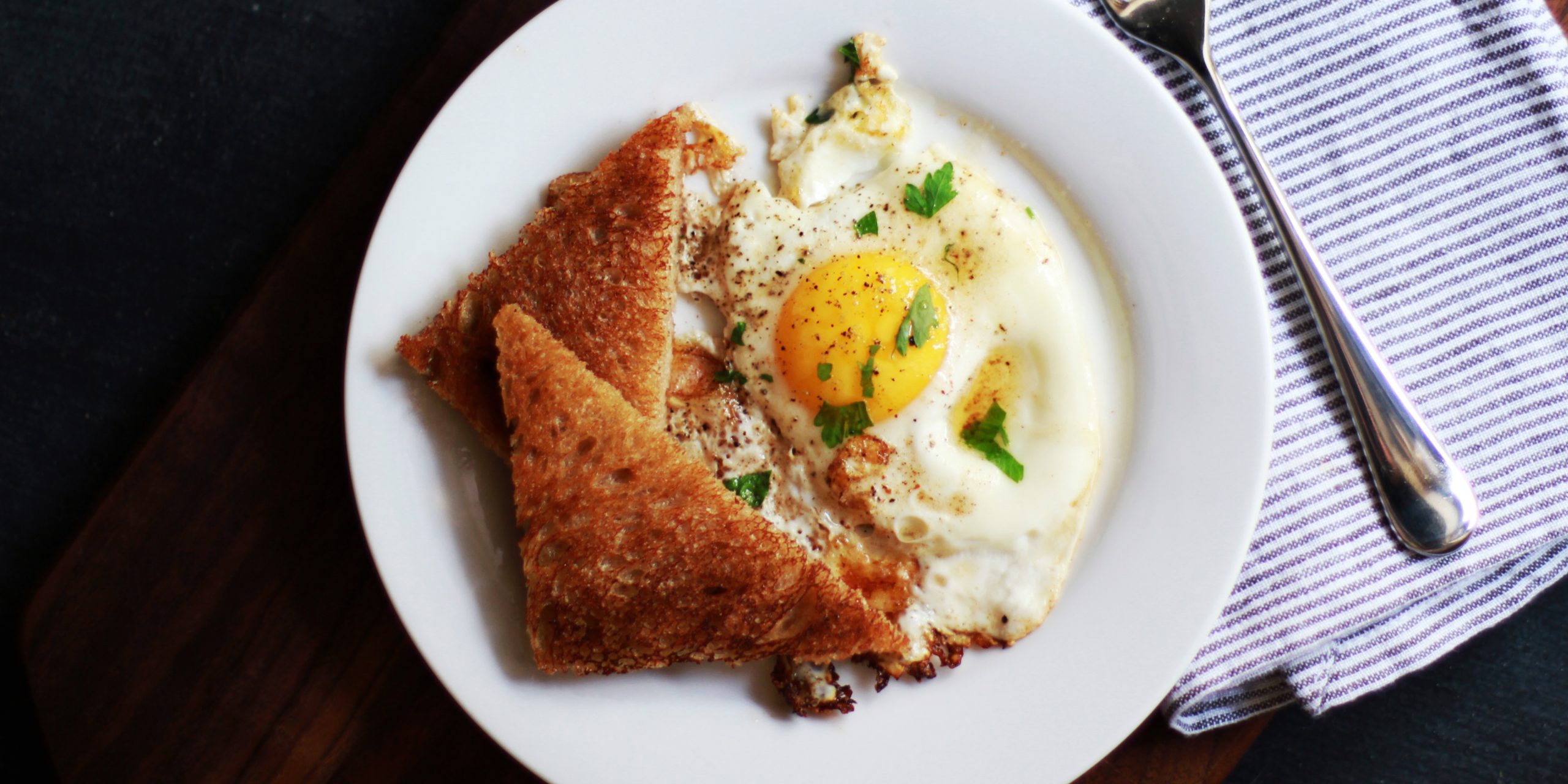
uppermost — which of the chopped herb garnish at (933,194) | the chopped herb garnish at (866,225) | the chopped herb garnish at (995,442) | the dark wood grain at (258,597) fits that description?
the chopped herb garnish at (933,194)

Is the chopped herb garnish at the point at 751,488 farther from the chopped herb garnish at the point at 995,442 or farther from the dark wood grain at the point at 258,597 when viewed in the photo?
the dark wood grain at the point at 258,597

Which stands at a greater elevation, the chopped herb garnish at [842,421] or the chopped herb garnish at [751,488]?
the chopped herb garnish at [842,421]

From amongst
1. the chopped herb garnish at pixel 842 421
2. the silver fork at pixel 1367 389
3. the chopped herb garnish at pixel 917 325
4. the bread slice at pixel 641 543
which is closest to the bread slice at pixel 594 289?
the bread slice at pixel 641 543

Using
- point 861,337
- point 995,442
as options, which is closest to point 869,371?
point 861,337

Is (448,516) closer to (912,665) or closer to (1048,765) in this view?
(912,665)

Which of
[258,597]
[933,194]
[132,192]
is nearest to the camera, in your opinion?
[933,194]

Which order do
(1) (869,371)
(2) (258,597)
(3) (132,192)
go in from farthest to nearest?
(3) (132,192), (2) (258,597), (1) (869,371)

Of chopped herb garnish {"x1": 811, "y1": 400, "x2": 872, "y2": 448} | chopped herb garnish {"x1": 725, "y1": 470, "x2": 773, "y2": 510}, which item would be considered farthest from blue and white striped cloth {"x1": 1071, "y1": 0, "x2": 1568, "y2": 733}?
chopped herb garnish {"x1": 725, "y1": 470, "x2": 773, "y2": 510}

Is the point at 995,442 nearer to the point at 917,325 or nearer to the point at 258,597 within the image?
the point at 917,325

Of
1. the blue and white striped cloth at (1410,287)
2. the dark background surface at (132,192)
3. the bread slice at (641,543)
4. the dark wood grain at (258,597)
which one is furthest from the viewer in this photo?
the dark background surface at (132,192)
